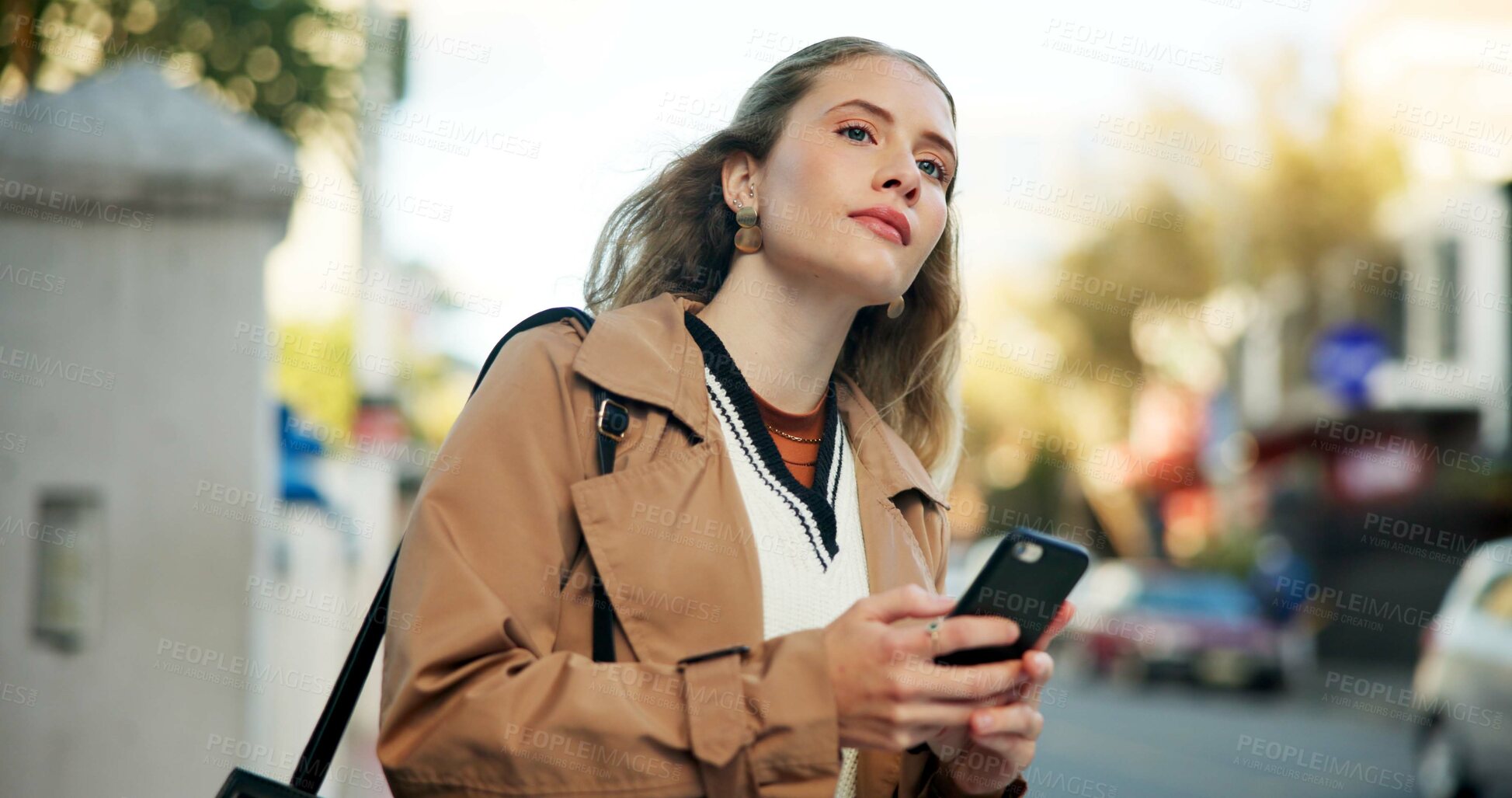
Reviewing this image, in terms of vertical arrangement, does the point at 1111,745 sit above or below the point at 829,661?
below

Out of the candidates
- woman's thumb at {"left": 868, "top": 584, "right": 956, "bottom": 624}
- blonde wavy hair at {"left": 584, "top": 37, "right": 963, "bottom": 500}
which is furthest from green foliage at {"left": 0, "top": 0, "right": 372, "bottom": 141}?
woman's thumb at {"left": 868, "top": 584, "right": 956, "bottom": 624}

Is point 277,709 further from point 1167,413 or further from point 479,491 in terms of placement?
point 1167,413

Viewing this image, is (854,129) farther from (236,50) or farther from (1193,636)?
(1193,636)

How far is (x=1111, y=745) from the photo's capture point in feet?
45.1

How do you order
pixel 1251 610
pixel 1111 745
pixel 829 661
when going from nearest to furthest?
pixel 829 661 < pixel 1111 745 < pixel 1251 610

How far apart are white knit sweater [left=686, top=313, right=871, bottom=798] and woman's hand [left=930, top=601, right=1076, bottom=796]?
Result: 0.18 m

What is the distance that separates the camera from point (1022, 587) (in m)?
1.78

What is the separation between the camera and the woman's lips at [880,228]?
2242mm

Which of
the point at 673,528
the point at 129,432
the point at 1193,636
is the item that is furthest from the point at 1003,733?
the point at 1193,636

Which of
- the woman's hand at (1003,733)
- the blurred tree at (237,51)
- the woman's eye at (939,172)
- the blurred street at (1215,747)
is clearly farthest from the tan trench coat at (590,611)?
the blurred street at (1215,747)

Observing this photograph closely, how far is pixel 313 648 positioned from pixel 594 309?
6.64m

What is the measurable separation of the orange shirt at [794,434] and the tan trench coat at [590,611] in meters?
0.18

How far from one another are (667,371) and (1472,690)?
26.4 ft

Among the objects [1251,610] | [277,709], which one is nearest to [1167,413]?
[1251,610]
